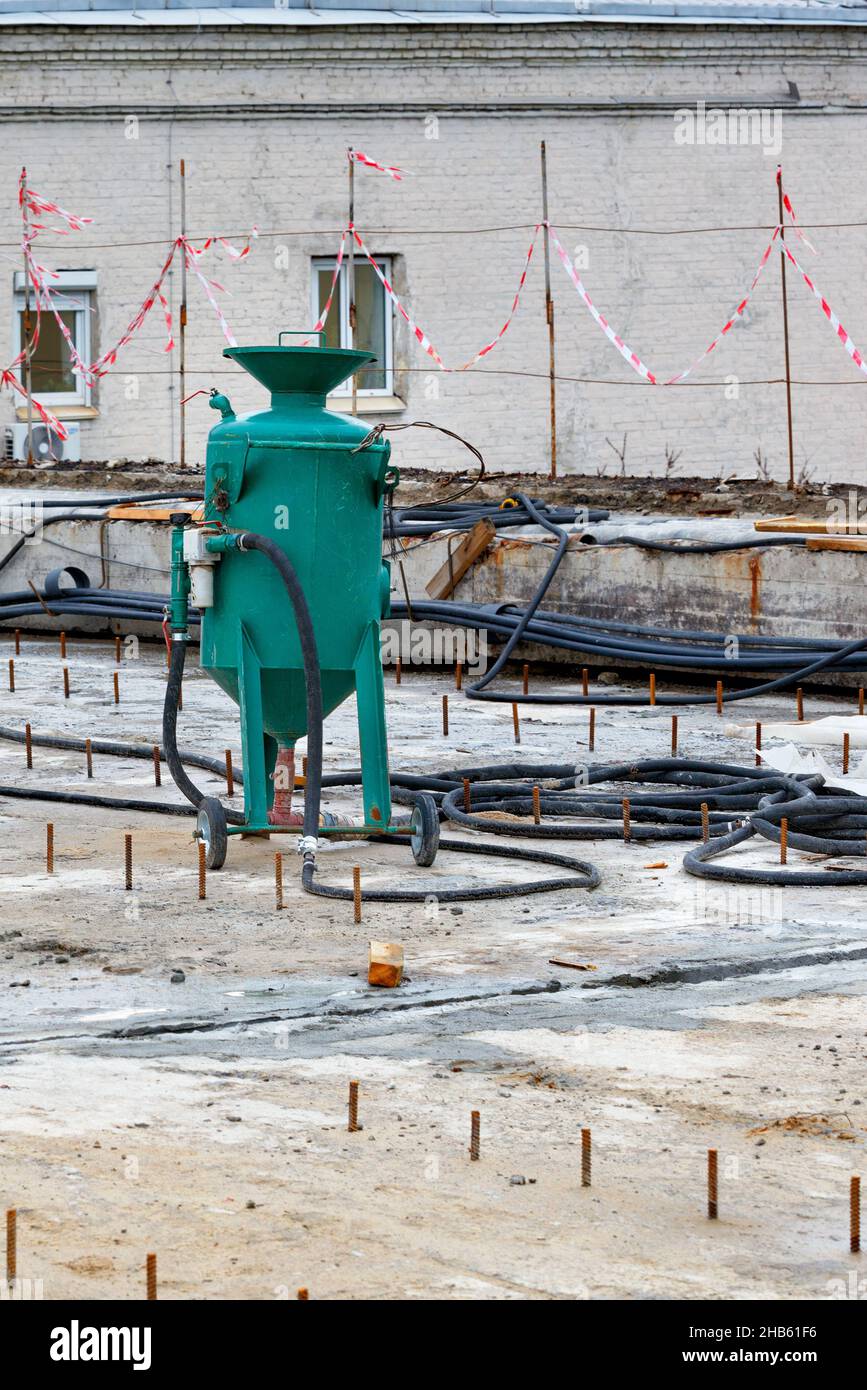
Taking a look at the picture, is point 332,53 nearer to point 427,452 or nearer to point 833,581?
point 427,452

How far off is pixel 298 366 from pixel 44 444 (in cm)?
1394

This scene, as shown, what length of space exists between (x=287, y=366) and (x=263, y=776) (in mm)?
1645

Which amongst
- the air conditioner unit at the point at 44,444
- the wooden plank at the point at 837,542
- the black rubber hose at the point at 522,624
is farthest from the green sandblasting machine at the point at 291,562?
the air conditioner unit at the point at 44,444

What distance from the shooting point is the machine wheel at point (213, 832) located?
7.71 metres

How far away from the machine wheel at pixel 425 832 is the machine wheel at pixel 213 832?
0.76 metres

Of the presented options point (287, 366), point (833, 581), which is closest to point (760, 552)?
point (833, 581)

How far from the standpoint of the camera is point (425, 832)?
784 cm

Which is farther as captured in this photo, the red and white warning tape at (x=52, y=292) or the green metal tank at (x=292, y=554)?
the red and white warning tape at (x=52, y=292)

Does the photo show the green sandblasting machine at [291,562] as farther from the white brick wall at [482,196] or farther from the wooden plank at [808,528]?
the white brick wall at [482,196]

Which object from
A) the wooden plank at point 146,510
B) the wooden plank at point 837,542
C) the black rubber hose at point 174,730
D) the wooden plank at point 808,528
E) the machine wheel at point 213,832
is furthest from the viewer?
the wooden plank at point 146,510

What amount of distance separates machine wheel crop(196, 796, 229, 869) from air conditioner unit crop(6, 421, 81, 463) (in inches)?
551

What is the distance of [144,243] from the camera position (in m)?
21.5

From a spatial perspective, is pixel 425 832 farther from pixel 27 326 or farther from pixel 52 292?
pixel 52 292

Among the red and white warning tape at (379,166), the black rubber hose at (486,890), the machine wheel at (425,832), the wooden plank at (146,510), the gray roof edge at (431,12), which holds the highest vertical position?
the gray roof edge at (431,12)
